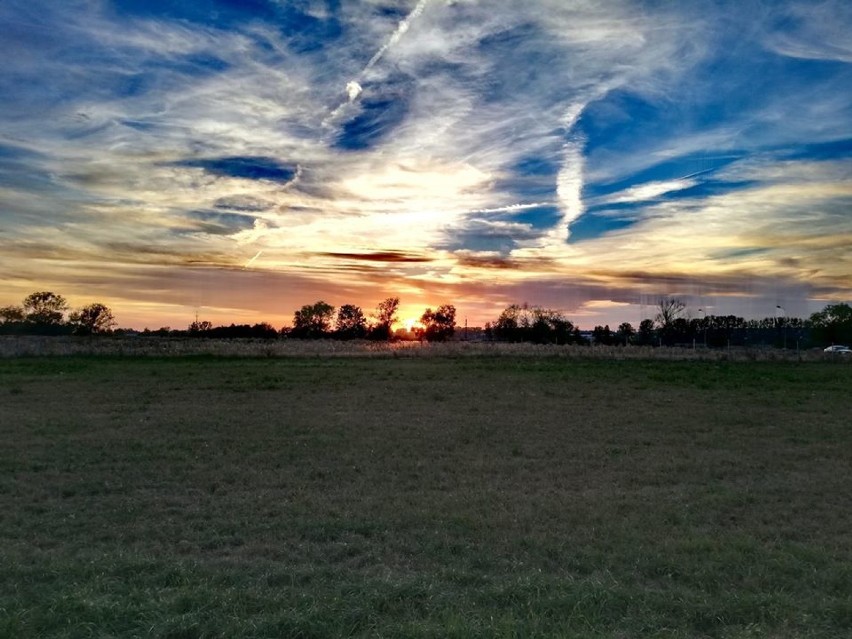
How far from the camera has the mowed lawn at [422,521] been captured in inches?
212

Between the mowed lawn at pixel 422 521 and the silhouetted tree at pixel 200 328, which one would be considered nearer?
the mowed lawn at pixel 422 521

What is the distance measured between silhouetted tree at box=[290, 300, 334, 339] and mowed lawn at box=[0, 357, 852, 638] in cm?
8985

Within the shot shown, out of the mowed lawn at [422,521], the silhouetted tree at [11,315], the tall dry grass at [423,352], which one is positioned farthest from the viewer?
the silhouetted tree at [11,315]

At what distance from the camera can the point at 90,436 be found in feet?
47.5

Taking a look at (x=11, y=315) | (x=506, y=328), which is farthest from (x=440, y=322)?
(x=11, y=315)

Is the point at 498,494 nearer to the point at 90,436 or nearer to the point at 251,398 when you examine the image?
the point at 90,436

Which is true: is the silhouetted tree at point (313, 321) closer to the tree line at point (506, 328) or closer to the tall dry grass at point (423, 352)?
the tree line at point (506, 328)

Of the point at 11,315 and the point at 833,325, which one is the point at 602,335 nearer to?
the point at 833,325

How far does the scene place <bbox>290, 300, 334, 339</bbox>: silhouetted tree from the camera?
10894 cm

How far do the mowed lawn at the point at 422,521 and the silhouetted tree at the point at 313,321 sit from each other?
89848 mm

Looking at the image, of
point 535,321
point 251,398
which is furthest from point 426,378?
point 535,321

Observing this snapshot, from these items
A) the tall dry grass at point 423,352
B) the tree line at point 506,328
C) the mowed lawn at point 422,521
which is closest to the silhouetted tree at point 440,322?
the tree line at point 506,328

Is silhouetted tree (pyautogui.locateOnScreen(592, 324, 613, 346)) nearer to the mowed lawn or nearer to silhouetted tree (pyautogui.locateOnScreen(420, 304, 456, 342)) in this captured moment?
silhouetted tree (pyautogui.locateOnScreen(420, 304, 456, 342))

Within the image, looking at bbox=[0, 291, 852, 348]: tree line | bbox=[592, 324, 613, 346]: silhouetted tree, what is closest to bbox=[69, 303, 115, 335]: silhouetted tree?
bbox=[0, 291, 852, 348]: tree line
